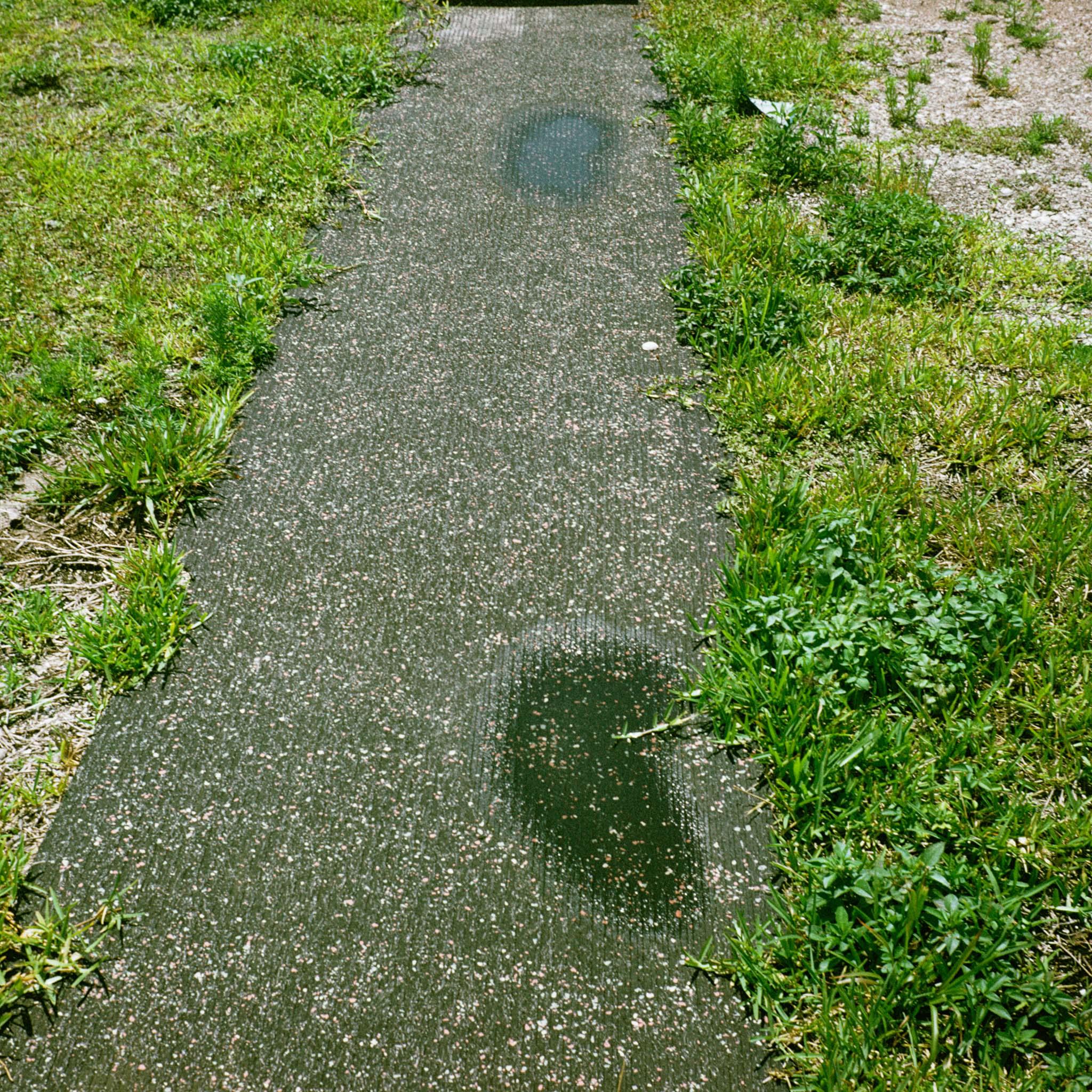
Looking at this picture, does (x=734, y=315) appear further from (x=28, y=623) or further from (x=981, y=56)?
(x=981, y=56)

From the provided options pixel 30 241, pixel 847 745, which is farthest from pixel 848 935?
pixel 30 241

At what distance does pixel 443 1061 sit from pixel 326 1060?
0.25 m

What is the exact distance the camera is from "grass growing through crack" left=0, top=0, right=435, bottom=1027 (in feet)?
8.38

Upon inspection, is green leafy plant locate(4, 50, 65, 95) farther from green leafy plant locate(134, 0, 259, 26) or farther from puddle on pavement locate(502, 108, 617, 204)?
puddle on pavement locate(502, 108, 617, 204)

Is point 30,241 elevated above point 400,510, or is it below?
above

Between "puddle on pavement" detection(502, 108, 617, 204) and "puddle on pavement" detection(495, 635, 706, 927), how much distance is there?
9.68ft

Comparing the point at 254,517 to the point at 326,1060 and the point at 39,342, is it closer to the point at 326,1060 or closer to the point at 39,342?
the point at 39,342

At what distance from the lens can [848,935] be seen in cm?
197

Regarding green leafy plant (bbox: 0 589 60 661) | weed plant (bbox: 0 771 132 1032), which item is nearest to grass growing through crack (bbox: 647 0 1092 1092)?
weed plant (bbox: 0 771 132 1032)

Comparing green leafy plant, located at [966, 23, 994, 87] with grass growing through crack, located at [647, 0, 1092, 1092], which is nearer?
grass growing through crack, located at [647, 0, 1092, 1092]

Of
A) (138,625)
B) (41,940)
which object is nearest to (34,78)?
(138,625)

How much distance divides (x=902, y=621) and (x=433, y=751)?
1.42 metres

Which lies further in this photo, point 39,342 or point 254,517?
point 39,342

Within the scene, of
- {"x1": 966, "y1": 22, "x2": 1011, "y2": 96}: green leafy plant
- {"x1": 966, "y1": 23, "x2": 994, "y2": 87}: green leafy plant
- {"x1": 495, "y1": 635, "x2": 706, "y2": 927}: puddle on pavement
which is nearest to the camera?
{"x1": 495, "y1": 635, "x2": 706, "y2": 927}: puddle on pavement
